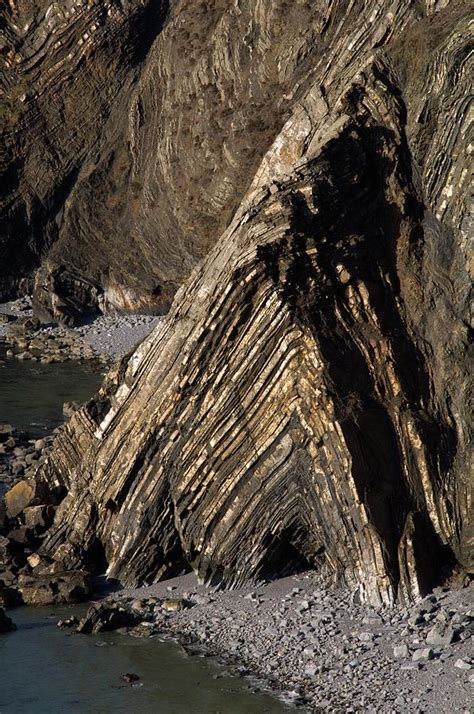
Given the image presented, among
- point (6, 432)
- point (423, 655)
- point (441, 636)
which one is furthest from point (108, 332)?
point (423, 655)

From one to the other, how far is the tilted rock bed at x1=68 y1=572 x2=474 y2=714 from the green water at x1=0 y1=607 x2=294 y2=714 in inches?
13.2

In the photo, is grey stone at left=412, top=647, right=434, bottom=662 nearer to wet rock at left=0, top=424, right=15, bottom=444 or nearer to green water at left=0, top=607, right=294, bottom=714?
green water at left=0, top=607, right=294, bottom=714

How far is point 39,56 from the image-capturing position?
158 ft

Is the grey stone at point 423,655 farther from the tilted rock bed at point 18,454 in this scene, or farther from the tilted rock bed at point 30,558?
the tilted rock bed at point 18,454

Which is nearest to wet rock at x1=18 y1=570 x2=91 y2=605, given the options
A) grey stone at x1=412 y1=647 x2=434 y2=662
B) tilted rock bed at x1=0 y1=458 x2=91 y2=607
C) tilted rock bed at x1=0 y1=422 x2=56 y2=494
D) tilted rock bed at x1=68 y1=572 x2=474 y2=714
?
→ tilted rock bed at x1=0 y1=458 x2=91 y2=607

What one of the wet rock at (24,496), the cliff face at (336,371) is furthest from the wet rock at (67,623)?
the wet rock at (24,496)

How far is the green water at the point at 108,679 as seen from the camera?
15867 mm

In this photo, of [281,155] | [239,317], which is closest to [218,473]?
[239,317]

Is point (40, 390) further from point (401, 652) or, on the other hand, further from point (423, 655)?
point (423, 655)

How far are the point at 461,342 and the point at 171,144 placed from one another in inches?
1026

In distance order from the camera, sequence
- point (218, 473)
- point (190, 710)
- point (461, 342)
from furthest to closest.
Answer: point (218, 473) → point (461, 342) → point (190, 710)

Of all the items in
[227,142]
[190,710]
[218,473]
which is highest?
[227,142]

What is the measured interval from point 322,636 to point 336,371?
422 cm

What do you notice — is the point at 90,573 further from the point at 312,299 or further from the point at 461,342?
the point at 461,342
